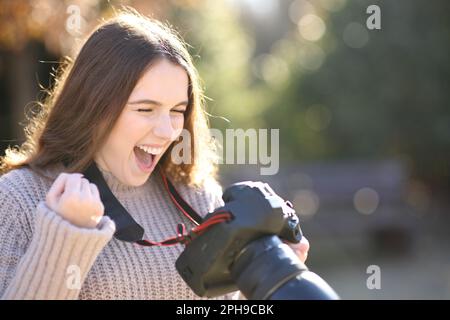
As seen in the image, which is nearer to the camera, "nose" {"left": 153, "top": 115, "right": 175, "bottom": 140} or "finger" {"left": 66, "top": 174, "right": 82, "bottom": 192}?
"finger" {"left": 66, "top": 174, "right": 82, "bottom": 192}

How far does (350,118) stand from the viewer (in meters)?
9.77

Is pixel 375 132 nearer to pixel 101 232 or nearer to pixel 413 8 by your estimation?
pixel 413 8

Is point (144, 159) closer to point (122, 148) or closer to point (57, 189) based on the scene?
point (122, 148)

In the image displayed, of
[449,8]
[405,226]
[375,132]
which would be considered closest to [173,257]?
[405,226]

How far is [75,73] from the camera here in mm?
2395

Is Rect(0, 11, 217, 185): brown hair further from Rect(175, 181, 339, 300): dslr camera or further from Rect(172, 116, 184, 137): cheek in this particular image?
Rect(175, 181, 339, 300): dslr camera

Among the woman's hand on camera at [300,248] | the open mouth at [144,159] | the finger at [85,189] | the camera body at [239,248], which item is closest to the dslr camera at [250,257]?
the camera body at [239,248]

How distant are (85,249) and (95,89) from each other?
77 cm

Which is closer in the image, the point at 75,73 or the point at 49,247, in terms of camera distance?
the point at 49,247

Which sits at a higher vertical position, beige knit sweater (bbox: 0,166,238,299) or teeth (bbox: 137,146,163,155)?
teeth (bbox: 137,146,163,155)

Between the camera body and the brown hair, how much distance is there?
2.55ft

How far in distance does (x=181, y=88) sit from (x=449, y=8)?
8.48 m

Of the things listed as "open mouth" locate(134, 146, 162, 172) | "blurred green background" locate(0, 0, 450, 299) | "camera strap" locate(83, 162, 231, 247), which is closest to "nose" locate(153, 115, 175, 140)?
"open mouth" locate(134, 146, 162, 172)

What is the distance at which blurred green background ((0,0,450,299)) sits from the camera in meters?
7.89
